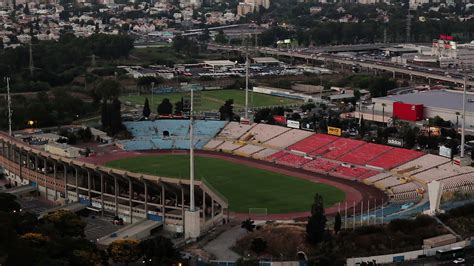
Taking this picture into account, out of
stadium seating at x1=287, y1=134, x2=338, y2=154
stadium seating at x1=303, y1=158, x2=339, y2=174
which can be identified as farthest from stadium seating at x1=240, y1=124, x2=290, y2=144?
stadium seating at x1=303, y1=158, x2=339, y2=174

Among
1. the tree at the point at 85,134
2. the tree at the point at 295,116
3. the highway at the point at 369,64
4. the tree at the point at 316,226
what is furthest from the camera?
the highway at the point at 369,64

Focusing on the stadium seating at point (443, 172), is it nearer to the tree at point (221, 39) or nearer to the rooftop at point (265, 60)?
the rooftop at point (265, 60)

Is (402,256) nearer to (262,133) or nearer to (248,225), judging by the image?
(248,225)

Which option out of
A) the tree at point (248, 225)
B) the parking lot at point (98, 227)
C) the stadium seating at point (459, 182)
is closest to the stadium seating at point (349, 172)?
the stadium seating at point (459, 182)

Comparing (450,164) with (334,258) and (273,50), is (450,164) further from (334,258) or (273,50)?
(273,50)

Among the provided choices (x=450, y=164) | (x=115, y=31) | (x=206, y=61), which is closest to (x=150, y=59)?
(x=206, y=61)
